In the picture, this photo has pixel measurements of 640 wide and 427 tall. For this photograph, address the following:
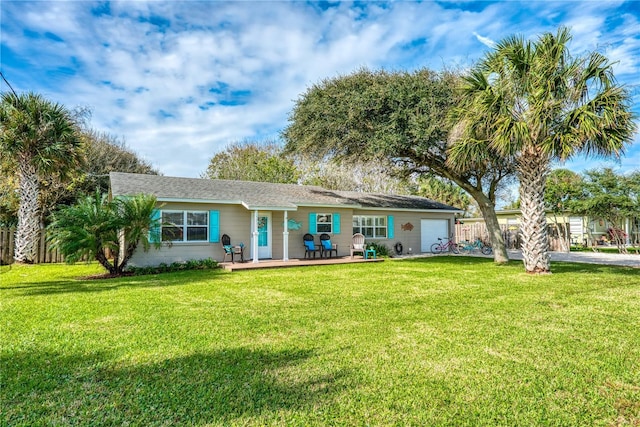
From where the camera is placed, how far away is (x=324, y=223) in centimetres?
1661

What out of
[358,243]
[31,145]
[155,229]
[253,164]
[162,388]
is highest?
[253,164]

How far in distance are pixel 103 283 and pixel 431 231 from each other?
16.4m

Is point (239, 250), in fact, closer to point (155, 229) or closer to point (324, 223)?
point (155, 229)

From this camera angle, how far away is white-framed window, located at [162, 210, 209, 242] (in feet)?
42.9

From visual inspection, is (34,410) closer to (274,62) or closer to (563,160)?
(563,160)

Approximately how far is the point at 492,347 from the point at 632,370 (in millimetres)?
1287

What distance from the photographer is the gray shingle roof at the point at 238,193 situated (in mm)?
13172

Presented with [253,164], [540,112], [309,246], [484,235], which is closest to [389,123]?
[540,112]

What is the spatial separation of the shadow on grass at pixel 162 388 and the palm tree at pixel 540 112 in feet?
30.5

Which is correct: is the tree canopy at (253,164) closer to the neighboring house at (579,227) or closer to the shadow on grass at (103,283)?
the neighboring house at (579,227)

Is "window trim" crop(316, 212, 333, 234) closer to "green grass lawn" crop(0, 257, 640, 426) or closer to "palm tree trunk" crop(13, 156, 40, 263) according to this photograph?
"green grass lawn" crop(0, 257, 640, 426)

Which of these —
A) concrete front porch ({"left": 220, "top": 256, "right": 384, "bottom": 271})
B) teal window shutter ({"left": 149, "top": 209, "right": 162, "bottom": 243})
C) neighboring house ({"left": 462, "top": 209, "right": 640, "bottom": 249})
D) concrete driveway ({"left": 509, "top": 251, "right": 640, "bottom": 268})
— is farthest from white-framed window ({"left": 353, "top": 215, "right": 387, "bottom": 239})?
neighboring house ({"left": 462, "top": 209, "right": 640, "bottom": 249})

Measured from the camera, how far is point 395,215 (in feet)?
63.5

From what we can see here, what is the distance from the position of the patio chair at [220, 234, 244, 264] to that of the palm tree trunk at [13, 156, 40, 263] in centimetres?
696
